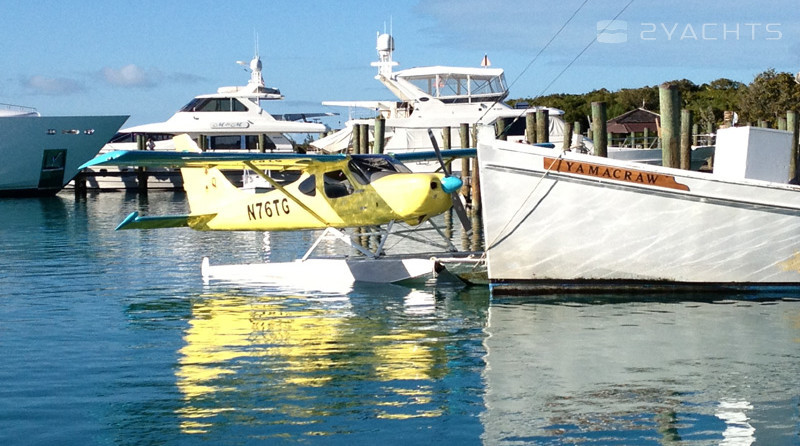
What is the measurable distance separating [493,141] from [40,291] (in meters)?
7.60

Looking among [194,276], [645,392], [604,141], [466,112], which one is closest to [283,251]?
[194,276]

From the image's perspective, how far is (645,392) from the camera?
8.80m

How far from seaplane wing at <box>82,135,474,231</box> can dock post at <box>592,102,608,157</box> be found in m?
4.21

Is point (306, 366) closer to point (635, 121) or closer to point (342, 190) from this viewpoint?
point (342, 190)

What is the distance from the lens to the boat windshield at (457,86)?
43562 mm

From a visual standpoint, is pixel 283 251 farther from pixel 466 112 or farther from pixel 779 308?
pixel 466 112

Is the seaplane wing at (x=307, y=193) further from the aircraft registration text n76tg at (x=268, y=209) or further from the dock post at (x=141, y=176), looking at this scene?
the dock post at (x=141, y=176)

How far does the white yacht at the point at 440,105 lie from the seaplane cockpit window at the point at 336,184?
956 inches

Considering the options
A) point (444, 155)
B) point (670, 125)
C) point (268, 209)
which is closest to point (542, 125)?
point (444, 155)

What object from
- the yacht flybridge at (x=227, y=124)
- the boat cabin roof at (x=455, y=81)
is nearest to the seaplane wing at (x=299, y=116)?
the yacht flybridge at (x=227, y=124)

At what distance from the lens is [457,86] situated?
44.0 m

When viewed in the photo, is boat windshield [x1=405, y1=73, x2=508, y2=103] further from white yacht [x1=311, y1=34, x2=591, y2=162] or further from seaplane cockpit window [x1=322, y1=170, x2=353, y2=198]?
seaplane cockpit window [x1=322, y1=170, x2=353, y2=198]

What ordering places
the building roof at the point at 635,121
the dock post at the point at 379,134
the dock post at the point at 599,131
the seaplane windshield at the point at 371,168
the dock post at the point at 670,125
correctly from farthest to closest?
the building roof at the point at 635,121, the dock post at the point at 379,134, the dock post at the point at 599,131, the seaplane windshield at the point at 371,168, the dock post at the point at 670,125

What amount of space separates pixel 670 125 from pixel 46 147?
130 feet
